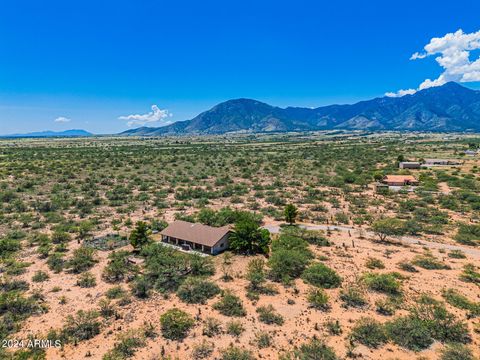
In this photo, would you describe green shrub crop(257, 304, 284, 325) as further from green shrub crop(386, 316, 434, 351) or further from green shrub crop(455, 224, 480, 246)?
green shrub crop(455, 224, 480, 246)

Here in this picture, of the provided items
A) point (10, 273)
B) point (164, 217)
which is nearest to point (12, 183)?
point (164, 217)

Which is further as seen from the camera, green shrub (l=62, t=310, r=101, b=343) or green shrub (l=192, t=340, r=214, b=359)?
green shrub (l=62, t=310, r=101, b=343)

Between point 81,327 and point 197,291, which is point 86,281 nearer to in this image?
point 81,327

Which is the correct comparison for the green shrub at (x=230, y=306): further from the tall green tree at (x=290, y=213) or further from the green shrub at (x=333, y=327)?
the tall green tree at (x=290, y=213)

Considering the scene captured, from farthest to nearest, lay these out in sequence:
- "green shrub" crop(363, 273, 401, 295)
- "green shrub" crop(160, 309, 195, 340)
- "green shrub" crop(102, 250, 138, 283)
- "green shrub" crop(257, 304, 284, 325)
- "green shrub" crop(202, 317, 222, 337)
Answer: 1. "green shrub" crop(102, 250, 138, 283)
2. "green shrub" crop(363, 273, 401, 295)
3. "green shrub" crop(257, 304, 284, 325)
4. "green shrub" crop(202, 317, 222, 337)
5. "green shrub" crop(160, 309, 195, 340)

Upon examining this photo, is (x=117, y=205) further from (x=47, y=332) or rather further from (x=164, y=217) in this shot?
(x=47, y=332)

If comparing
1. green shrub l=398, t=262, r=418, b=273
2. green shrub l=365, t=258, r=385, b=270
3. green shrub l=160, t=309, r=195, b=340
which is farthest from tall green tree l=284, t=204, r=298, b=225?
green shrub l=160, t=309, r=195, b=340

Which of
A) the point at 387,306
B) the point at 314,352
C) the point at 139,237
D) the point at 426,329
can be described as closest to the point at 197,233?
the point at 139,237
